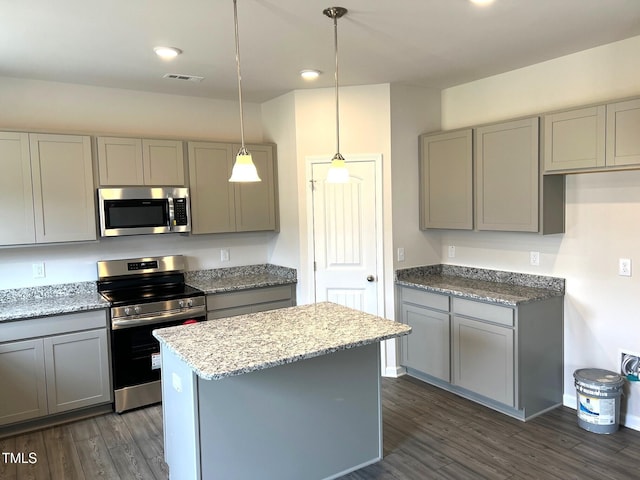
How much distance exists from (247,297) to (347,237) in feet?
3.49

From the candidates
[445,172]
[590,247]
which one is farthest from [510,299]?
[445,172]

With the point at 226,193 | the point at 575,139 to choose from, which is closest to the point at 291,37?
the point at 226,193

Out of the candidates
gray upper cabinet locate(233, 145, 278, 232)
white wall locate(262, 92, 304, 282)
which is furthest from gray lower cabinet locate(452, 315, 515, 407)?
gray upper cabinet locate(233, 145, 278, 232)

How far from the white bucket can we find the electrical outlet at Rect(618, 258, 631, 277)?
2.29 ft

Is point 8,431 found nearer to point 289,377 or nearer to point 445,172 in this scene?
point 289,377

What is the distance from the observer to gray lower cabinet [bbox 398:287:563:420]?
3387 millimetres

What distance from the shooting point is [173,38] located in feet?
9.53

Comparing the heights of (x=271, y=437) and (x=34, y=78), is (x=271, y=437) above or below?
below

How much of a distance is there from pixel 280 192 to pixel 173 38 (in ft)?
6.47

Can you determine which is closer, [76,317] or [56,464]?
[56,464]

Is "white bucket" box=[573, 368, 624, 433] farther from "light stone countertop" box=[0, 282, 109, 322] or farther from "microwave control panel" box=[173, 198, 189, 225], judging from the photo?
"light stone countertop" box=[0, 282, 109, 322]

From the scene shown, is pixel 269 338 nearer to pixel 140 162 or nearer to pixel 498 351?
pixel 498 351

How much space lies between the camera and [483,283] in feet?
13.3

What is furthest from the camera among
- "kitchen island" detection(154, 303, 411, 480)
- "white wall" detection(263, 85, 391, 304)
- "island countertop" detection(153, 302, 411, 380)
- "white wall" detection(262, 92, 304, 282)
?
"white wall" detection(262, 92, 304, 282)
